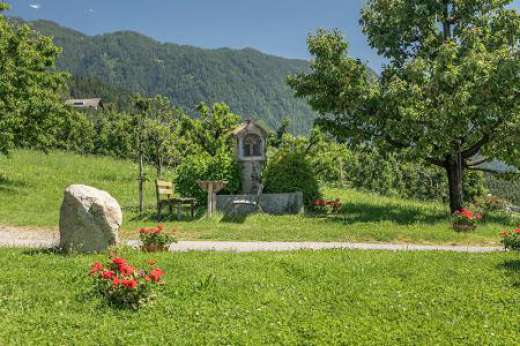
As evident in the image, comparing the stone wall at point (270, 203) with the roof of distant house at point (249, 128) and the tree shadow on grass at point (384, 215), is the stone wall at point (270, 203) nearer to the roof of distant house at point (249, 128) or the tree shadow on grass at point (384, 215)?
the tree shadow on grass at point (384, 215)

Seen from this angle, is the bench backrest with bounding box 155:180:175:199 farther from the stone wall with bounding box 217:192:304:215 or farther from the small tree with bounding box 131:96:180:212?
the stone wall with bounding box 217:192:304:215

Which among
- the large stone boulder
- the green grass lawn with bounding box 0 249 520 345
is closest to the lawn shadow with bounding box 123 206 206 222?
the large stone boulder

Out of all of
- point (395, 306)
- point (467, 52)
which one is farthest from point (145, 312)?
point (467, 52)

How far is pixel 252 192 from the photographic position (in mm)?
25266

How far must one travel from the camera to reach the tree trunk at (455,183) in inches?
937

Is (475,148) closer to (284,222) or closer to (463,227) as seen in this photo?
(463,227)

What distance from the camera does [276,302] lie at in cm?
948

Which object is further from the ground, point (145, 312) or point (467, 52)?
point (467, 52)

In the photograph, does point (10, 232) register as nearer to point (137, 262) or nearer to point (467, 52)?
point (137, 262)

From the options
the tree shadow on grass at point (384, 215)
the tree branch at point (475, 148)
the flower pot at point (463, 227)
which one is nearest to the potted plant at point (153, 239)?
the tree shadow on grass at point (384, 215)

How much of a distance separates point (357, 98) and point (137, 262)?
15751 millimetres

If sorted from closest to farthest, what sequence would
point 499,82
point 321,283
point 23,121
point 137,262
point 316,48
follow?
point 321,283
point 137,262
point 499,82
point 316,48
point 23,121

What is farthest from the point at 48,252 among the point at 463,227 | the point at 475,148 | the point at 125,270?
the point at 475,148

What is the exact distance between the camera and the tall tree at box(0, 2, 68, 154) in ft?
96.0
